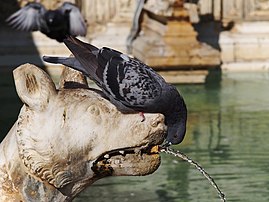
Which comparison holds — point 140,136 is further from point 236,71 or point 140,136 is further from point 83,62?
point 236,71

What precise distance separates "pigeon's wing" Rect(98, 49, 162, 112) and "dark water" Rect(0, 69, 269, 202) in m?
2.84

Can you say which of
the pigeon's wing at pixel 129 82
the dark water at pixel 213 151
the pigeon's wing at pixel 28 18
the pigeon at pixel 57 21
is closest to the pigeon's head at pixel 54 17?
the pigeon at pixel 57 21

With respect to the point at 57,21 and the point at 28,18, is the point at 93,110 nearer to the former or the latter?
the point at 57,21

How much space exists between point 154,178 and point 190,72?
130 inches

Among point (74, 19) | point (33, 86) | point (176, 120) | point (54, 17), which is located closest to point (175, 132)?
point (176, 120)

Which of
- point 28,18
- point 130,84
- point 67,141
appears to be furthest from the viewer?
point 28,18

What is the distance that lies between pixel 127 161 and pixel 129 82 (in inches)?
8.4

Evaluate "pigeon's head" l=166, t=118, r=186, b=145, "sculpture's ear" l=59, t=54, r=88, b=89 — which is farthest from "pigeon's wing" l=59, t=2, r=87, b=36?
"pigeon's head" l=166, t=118, r=186, b=145

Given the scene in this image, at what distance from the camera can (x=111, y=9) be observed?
10688mm

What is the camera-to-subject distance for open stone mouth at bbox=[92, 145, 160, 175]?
2371 millimetres

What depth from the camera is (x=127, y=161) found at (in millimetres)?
2383

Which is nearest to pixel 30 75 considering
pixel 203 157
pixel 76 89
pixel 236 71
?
pixel 76 89

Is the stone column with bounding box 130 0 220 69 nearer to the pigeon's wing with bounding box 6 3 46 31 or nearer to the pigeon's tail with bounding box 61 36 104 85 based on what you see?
the pigeon's wing with bounding box 6 3 46 31

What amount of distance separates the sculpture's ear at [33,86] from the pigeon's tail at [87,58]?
16cm
